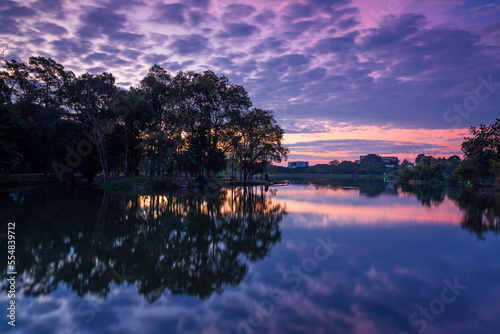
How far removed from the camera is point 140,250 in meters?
9.20

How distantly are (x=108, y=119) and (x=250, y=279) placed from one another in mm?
39248

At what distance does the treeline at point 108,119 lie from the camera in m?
Result: 37.5

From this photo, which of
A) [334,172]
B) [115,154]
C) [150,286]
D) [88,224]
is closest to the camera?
[150,286]

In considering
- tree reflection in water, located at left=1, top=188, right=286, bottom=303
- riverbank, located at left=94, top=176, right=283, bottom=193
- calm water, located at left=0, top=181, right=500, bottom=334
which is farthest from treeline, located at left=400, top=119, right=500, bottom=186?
riverbank, located at left=94, top=176, right=283, bottom=193

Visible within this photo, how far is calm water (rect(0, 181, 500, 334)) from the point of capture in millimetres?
5094

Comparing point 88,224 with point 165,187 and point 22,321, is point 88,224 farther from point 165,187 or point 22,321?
point 165,187

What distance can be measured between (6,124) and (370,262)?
41019 millimetres

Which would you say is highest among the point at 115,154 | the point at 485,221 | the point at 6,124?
the point at 6,124

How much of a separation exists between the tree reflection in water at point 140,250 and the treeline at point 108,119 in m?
23.6

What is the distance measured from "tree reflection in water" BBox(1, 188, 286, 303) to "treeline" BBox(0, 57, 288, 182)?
77.4 ft

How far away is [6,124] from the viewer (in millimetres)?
32875

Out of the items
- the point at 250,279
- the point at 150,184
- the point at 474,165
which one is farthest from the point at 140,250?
the point at 474,165

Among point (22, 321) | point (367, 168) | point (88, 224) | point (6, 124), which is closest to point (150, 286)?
point (22, 321)

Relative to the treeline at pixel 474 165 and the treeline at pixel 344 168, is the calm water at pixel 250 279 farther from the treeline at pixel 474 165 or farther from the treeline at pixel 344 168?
the treeline at pixel 344 168
